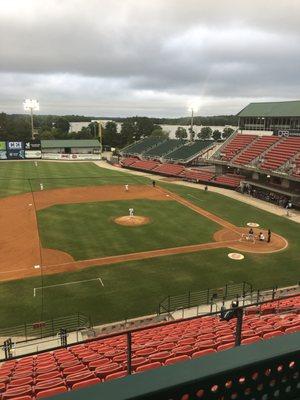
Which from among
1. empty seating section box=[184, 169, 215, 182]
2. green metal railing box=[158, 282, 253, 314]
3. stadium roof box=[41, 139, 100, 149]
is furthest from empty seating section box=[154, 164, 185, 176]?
green metal railing box=[158, 282, 253, 314]

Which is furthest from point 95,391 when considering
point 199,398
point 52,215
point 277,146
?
point 277,146

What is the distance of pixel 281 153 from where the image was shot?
186 ft

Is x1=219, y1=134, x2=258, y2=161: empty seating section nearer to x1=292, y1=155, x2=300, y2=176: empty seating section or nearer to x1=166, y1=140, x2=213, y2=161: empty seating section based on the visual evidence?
x1=166, y1=140, x2=213, y2=161: empty seating section

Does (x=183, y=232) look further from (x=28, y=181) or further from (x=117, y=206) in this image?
(x=28, y=181)

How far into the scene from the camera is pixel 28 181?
63.2 metres

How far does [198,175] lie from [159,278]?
4523 cm

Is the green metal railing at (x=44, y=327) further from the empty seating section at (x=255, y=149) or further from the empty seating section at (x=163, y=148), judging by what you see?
the empty seating section at (x=163, y=148)

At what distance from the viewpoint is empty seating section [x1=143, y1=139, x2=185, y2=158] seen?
89781 mm

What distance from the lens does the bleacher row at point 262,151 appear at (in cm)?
5469

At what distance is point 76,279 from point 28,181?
41.7 m

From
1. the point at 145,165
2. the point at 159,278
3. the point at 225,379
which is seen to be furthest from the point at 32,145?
the point at 225,379

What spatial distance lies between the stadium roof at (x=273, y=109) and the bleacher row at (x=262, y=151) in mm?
4361

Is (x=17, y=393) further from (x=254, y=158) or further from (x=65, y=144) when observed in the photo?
(x=65, y=144)

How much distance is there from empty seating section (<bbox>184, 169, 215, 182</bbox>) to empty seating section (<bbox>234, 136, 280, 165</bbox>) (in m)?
6.13
